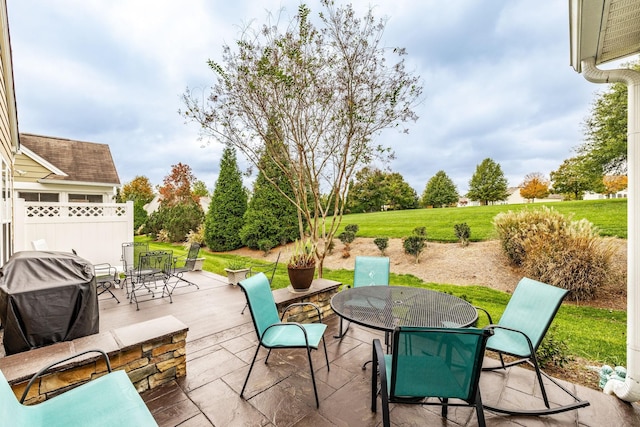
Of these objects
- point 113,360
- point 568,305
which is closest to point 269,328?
point 113,360

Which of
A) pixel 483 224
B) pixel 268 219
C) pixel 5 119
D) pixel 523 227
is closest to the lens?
pixel 5 119

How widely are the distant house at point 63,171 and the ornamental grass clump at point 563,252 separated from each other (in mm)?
12791

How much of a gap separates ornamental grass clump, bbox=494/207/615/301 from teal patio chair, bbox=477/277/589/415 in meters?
2.31

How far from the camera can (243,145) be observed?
4.85m

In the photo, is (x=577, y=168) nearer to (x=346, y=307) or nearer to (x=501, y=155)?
(x=501, y=155)

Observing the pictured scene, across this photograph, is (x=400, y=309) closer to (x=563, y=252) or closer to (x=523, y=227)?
(x=563, y=252)

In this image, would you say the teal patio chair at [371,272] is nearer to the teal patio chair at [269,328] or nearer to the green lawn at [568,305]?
the teal patio chair at [269,328]

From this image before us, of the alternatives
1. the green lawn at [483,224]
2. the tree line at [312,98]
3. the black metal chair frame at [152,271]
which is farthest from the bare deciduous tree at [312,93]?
the green lawn at [483,224]

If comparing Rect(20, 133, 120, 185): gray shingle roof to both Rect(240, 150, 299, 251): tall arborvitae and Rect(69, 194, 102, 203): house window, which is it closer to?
Rect(69, 194, 102, 203): house window

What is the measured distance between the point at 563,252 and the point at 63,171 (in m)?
14.4

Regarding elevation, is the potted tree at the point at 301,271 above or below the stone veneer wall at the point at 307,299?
above

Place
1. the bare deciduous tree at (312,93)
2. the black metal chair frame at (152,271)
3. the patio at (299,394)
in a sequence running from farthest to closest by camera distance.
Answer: the black metal chair frame at (152,271), the bare deciduous tree at (312,93), the patio at (299,394)

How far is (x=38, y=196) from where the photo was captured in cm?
915

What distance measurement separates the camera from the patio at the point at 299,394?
2.00 m
